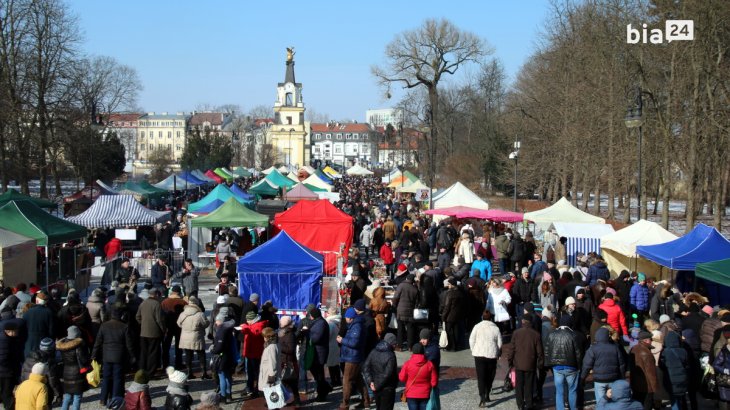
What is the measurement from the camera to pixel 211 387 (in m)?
10.9

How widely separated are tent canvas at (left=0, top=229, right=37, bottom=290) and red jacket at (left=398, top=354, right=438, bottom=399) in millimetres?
9447

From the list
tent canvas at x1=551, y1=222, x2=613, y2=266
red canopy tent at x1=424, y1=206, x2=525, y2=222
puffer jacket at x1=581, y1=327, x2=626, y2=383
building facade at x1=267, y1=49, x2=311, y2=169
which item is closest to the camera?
puffer jacket at x1=581, y1=327, x2=626, y2=383

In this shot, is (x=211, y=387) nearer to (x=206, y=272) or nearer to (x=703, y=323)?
(x=703, y=323)

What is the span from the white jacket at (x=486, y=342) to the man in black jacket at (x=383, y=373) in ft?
5.26

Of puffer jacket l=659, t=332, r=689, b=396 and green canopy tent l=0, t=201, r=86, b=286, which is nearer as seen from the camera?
puffer jacket l=659, t=332, r=689, b=396

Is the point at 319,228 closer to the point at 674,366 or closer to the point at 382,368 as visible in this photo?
the point at 382,368

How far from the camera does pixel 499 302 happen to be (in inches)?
516

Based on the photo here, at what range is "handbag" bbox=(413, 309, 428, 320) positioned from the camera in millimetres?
12883

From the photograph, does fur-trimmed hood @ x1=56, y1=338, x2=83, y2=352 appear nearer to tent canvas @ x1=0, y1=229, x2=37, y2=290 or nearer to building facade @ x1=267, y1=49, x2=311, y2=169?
tent canvas @ x1=0, y1=229, x2=37, y2=290

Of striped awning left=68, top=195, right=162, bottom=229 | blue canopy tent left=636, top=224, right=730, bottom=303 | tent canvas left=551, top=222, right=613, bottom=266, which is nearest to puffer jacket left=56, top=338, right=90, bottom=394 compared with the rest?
blue canopy tent left=636, top=224, right=730, bottom=303

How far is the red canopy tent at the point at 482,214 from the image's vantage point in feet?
80.6

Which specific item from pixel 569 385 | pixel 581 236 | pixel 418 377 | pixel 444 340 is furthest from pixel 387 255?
pixel 418 377

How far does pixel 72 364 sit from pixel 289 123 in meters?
111

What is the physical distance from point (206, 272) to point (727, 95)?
652 inches
